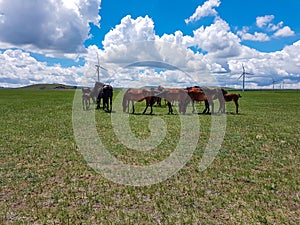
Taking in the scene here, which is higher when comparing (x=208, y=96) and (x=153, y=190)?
(x=208, y=96)

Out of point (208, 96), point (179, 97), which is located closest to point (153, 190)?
point (179, 97)

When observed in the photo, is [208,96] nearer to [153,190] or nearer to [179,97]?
[179,97]

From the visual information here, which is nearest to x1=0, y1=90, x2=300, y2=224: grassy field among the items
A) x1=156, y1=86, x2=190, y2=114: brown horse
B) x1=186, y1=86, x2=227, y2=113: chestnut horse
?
x1=156, y1=86, x2=190, y2=114: brown horse

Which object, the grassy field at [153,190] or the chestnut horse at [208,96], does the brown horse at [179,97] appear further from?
the grassy field at [153,190]

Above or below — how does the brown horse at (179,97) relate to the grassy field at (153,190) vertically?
above

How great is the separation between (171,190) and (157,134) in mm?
5960

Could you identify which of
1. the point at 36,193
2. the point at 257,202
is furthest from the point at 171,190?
the point at 36,193

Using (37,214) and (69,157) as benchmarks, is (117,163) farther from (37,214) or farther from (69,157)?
(37,214)

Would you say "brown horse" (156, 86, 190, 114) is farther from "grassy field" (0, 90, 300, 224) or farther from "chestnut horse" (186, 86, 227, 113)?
"grassy field" (0, 90, 300, 224)

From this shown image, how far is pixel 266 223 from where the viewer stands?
4297 millimetres

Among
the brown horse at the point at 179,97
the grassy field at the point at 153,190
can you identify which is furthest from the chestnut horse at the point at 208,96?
the grassy field at the point at 153,190

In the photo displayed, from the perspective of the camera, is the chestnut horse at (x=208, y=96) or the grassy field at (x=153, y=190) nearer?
the grassy field at (x=153, y=190)

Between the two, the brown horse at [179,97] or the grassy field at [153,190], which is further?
the brown horse at [179,97]

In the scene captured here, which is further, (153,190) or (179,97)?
(179,97)
